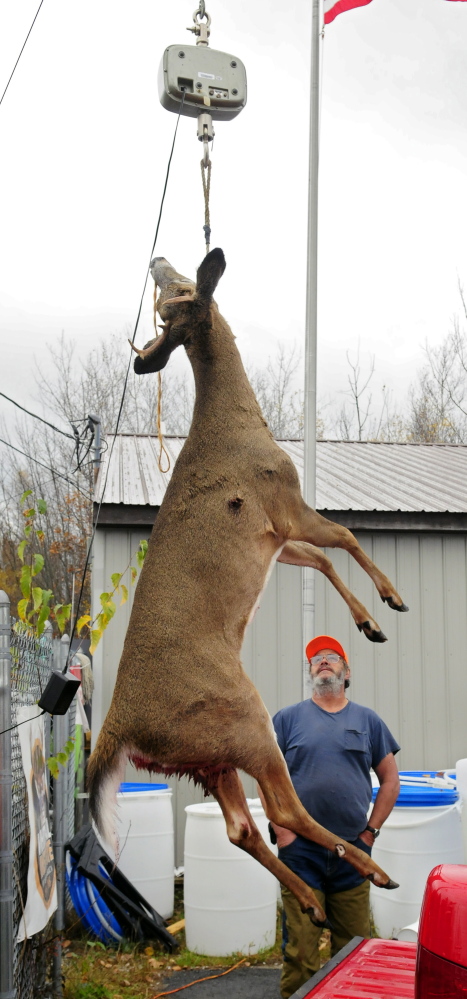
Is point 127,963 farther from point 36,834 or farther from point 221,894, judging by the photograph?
point 36,834

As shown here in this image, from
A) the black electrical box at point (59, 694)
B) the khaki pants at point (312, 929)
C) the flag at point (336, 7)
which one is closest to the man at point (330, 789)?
the khaki pants at point (312, 929)

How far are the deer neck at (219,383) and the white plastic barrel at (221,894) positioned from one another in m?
4.39

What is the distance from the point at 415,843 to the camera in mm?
6418

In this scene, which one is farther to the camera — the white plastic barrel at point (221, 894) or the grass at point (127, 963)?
the white plastic barrel at point (221, 894)

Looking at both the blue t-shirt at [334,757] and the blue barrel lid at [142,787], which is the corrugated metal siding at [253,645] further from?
the blue t-shirt at [334,757]

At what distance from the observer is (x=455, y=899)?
1.91 meters

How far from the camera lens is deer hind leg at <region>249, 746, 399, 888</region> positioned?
244 cm

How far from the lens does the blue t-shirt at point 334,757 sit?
443 cm

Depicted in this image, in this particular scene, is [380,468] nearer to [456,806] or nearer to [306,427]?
[456,806]

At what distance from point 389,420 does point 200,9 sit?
22986 millimetres

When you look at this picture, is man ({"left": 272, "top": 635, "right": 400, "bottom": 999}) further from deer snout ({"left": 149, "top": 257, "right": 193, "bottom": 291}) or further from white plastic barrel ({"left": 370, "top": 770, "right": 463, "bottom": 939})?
deer snout ({"left": 149, "top": 257, "right": 193, "bottom": 291})

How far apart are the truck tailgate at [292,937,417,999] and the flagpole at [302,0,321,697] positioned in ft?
8.28

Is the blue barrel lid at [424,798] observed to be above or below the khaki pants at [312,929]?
above

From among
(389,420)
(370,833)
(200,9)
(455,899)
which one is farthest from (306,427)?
(389,420)
